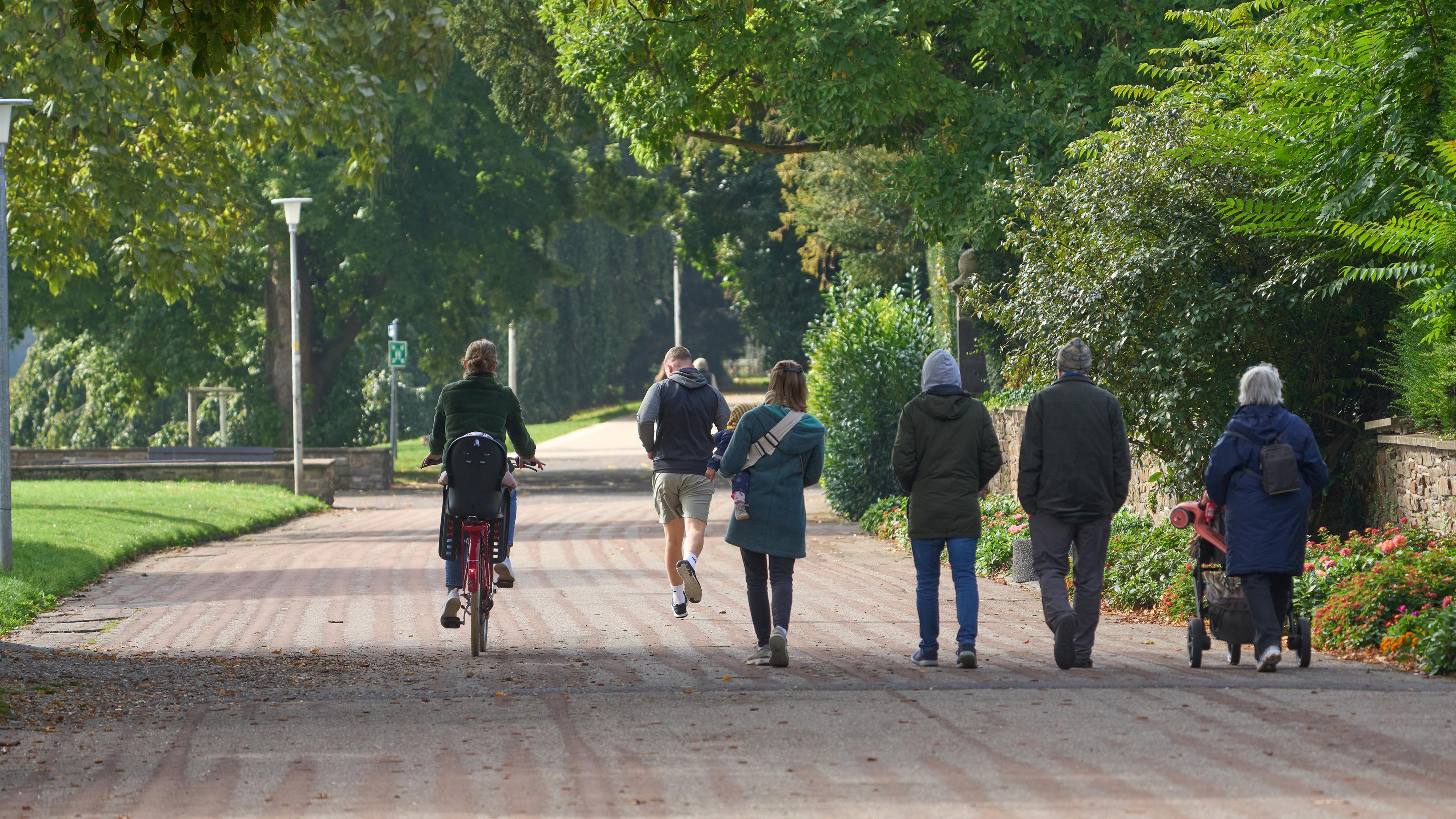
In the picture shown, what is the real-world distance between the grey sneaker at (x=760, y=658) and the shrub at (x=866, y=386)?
11.1 m

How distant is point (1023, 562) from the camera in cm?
1259

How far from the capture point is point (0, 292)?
12742mm

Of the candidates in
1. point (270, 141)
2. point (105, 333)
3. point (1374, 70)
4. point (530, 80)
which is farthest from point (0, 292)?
point (105, 333)

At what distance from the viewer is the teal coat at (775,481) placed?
8.34 meters

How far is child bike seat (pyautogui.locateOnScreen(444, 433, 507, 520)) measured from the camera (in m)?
8.81

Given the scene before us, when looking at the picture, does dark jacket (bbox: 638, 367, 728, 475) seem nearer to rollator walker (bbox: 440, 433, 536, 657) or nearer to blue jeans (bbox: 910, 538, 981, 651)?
rollator walker (bbox: 440, 433, 536, 657)

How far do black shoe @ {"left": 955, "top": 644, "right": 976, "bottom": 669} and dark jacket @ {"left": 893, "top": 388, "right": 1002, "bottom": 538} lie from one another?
0.59 metres

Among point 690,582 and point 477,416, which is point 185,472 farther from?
point 477,416

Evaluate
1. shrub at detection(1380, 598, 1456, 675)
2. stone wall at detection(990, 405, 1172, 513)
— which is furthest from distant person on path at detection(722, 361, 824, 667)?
stone wall at detection(990, 405, 1172, 513)

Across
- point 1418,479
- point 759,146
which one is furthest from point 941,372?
point 759,146

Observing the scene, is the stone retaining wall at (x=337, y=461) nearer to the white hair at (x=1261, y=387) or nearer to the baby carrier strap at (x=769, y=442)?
the baby carrier strap at (x=769, y=442)

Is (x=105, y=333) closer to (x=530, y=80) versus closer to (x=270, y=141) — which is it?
(x=530, y=80)

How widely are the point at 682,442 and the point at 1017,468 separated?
694 centimetres

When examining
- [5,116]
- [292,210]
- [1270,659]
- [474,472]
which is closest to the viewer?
[1270,659]
